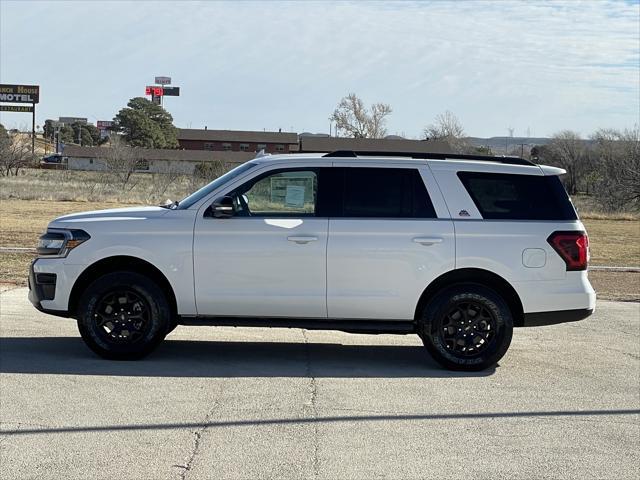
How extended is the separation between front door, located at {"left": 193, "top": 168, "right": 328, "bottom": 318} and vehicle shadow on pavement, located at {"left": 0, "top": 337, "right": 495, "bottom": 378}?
0.56 m

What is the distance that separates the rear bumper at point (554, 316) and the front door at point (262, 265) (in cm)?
196

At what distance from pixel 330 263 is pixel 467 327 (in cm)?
144

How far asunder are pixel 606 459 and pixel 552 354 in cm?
321

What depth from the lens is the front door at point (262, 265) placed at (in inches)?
293

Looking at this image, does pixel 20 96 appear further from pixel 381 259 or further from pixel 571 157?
pixel 381 259

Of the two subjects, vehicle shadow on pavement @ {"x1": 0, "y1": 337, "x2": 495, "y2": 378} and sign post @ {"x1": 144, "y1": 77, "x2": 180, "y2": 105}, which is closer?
vehicle shadow on pavement @ {"x1": 0, "y1": 337, "x2": 495, "y2": 378}

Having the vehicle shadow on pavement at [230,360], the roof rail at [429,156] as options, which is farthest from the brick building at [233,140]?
the roof rail at [429,156]

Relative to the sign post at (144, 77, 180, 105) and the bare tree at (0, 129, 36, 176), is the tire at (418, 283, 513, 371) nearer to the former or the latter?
the bare tree at (0, 129, 36, 176)

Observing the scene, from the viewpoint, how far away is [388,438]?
5.61 meters

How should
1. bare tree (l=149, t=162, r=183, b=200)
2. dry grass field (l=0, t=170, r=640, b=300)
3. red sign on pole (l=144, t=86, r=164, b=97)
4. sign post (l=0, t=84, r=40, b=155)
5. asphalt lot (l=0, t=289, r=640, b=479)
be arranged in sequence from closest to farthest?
asphalt lot (l=0, t=289, r=640, b=479)
dry grass field (l=0, t=170, r=640, b=300)
bare tree (l=149, t=162, r=183, b=200)
sign post (l=0, t=84, r=40, b=155)
red sign on pole (l=144, t=86, r=164, b=97)

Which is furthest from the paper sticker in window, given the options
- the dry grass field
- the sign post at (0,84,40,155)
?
the sign post at (0,84,40,155)

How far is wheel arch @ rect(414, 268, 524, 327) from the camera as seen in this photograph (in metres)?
7.54

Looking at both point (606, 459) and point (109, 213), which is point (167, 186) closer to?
point (109, 213)

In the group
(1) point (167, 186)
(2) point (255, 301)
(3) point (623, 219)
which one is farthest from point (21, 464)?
(1) point (167, 186)
